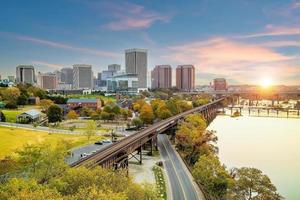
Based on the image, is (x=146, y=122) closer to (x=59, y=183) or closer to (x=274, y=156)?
(x=274, y=156)

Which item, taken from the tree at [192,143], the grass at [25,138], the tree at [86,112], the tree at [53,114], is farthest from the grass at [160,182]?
the tree at [86,112]

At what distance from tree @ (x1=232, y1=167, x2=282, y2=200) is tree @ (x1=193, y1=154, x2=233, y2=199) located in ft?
4.94

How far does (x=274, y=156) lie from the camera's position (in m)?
45.7

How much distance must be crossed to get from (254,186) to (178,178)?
30.1 ft

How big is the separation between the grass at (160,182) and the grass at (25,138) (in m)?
16.1

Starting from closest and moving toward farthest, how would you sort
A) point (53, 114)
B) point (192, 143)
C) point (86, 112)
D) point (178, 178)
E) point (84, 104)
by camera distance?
1. point (178, 178)
2. point (192, 143)
3. point (53, 114)
4. point (86, 112)
5. point (84, 104)

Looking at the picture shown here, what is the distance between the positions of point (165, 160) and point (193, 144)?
7.38 meters

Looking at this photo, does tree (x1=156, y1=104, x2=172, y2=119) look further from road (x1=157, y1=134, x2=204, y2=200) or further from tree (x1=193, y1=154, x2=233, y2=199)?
tree (x1=193, y1=154, x2=233, y2=199)

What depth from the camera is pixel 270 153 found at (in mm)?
47719

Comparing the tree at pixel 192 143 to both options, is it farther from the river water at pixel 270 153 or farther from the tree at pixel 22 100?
the tree at pixel 22 100

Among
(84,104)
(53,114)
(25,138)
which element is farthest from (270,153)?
(84,104)

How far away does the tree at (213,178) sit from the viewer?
2645 centimetres

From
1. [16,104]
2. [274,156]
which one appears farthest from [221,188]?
[16,104]

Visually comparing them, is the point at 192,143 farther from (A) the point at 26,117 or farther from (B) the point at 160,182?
(A) the point at 26,117
